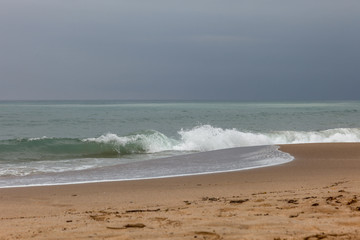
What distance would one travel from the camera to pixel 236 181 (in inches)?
400

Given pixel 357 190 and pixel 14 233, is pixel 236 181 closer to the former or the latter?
pixel 357 190

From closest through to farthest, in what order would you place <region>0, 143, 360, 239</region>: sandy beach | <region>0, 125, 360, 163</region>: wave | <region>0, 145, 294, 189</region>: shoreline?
<region>0, 143, 360, 239</region>: sandy beach < <region>0, 145, 294, 189</region>: shoreline < <region>0, 125, 360, 163</region>: wave

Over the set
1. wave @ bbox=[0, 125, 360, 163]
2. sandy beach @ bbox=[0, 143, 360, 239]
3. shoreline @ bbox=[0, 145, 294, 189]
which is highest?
sandy beach @ bbox=[0, 143, 360, 239]

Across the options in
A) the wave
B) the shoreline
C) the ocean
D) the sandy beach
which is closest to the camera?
the sandy beach

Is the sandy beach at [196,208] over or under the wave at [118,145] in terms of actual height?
over

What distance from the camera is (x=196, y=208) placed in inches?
262

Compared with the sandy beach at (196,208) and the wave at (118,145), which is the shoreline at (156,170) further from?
the wave at (118,145)

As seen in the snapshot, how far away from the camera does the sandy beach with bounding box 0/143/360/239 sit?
527 cm

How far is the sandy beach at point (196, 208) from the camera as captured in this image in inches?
208

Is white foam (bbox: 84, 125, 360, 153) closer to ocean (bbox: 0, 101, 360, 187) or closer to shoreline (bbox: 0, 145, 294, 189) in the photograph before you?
ocean (bbox: 0, 101, 360, 187)

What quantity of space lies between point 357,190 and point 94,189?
4750 millimetres

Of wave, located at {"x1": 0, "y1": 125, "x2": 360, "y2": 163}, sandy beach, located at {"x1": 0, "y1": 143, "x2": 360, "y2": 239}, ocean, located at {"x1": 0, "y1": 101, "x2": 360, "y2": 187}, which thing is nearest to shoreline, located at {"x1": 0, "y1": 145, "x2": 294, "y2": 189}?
ocean, located at {"x1": 0, "y1": 101, "x2": 360, "y2": 187}

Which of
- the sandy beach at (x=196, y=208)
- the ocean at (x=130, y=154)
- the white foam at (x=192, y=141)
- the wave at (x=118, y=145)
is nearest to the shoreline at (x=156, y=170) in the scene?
the ocean at (x=130, y=154)

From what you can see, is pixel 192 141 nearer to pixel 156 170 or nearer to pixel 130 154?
pixel 130 154
